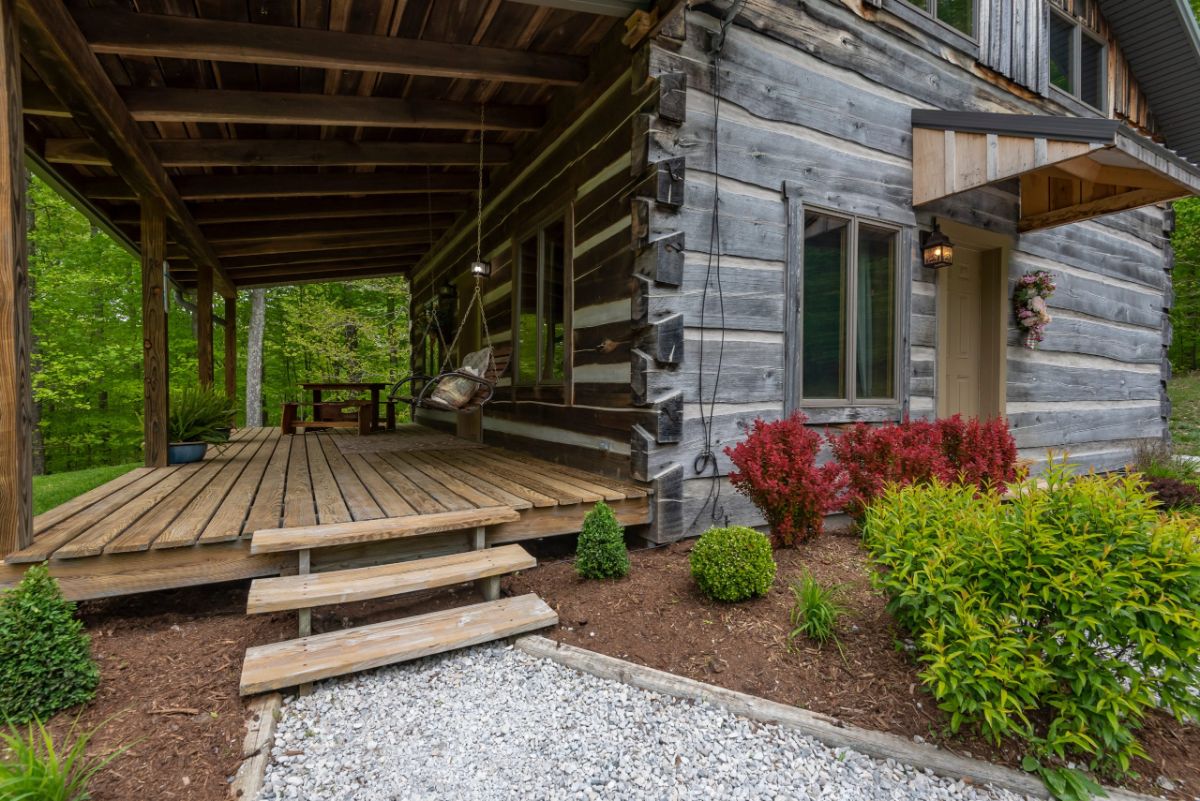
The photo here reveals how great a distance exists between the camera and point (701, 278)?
341 cm

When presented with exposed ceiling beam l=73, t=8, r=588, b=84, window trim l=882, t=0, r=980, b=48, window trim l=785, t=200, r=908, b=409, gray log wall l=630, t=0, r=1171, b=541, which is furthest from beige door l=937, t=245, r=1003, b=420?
exposed ceiling beam l=73, t=8, r=588, b=84

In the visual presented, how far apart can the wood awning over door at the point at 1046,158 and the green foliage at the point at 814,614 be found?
131 inches

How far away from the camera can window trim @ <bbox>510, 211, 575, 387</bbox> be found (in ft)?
14.0

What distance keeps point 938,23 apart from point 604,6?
128 inches

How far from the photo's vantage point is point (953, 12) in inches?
186

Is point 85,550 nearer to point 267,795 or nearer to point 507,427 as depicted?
point 267,795

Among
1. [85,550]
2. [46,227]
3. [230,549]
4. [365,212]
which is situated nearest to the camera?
[85,550]

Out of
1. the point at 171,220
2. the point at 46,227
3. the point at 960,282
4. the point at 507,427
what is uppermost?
the point at 46,227

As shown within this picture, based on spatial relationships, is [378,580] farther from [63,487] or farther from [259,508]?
[63,487]

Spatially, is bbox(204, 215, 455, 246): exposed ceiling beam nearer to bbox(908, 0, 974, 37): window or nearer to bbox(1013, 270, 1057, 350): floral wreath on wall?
bbox(908, 0, 974, 37): window

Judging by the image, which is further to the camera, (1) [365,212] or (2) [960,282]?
(1) [365,212]

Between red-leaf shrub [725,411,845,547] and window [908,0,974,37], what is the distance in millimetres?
3990

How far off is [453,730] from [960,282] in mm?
5692

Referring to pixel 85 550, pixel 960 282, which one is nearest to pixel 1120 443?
pixel 960 282
